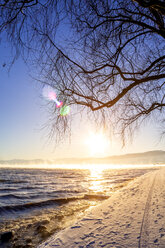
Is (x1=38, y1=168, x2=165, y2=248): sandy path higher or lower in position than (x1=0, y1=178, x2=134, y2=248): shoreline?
higher

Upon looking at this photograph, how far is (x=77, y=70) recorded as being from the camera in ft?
10.2

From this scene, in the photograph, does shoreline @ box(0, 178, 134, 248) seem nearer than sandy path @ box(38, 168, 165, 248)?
No

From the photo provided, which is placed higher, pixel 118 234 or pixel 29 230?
pixel 118 234

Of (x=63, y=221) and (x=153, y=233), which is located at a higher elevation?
(x=153, y=233)

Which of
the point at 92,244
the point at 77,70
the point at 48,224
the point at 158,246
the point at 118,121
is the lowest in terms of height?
the point at 48,224

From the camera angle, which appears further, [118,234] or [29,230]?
[29,230]

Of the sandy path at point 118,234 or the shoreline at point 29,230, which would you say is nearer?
the sandy path at point 118,234

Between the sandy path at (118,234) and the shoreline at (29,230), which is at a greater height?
the sandy path at (118,234)

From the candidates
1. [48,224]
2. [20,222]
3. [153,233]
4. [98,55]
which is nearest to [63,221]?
[48,224]

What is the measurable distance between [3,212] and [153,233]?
574cm

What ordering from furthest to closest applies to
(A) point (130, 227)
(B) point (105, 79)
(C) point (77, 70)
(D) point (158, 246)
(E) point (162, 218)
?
(B) point (105, 79)
(C) point (77, 70)
(E) point (162, 218)
(A) point (130, 227)
(D) point (158, 246)

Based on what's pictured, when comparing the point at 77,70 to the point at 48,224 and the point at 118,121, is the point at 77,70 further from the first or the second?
the point at 48,224

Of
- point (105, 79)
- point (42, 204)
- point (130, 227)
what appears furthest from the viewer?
point (42, 204)

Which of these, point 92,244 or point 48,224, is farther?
point 48,224
